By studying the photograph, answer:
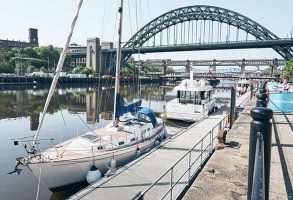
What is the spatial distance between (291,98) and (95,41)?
370ft

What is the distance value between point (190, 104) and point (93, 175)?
18.1 m

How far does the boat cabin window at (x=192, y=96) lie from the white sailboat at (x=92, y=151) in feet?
42.2

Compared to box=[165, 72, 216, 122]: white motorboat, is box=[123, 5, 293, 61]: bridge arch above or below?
above

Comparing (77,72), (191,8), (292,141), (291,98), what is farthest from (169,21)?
(292,141)

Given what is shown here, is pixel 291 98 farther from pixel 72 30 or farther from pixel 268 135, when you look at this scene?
pixel 268 135

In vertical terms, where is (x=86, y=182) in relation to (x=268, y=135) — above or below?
below

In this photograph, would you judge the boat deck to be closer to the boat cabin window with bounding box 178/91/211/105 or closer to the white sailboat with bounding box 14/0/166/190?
the white sailboat with bounding box 14/0/166/190

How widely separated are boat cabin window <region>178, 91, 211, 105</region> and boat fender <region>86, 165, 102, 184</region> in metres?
18.7

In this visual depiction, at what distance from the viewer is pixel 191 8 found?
411 ft

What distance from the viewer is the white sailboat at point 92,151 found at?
1134cm

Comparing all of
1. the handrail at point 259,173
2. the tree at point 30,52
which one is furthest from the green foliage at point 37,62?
the handrail at point 259,173

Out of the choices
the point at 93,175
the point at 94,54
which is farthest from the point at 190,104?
the point at 94,54

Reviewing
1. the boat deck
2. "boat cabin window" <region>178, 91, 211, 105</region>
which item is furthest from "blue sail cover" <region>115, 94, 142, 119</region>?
"boat cabin window" <region>178, 91, 211, 105</region>

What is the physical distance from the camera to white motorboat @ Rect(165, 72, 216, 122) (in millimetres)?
27906
